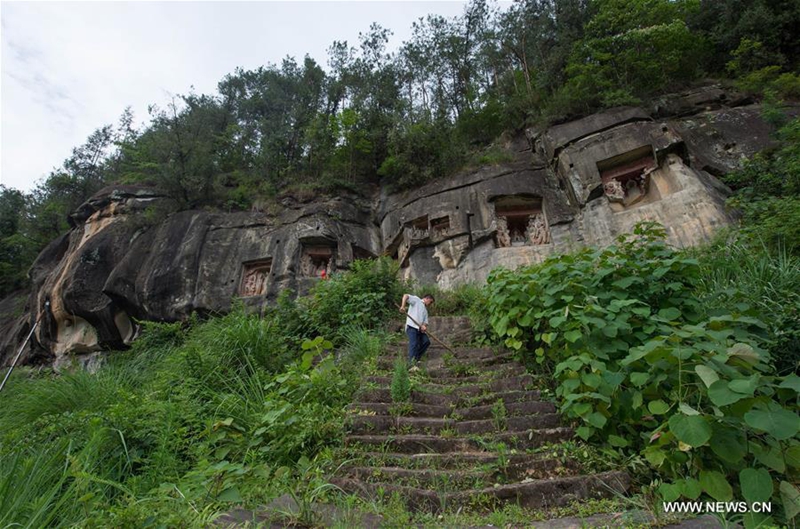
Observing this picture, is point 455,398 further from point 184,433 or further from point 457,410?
point 184,433

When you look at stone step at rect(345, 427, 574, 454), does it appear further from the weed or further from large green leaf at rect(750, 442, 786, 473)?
large green leaf at rect(750, 442, 786, 473)

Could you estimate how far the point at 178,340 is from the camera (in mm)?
10031

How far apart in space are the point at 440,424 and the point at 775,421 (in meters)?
2.61

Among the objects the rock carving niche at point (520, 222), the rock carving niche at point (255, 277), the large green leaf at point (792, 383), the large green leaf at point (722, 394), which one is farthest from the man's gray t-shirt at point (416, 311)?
the rock carving niche at point (255, 277)

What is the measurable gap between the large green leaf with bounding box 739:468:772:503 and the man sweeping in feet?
12.8

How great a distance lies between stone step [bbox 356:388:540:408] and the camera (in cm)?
448

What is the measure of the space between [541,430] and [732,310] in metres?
2.14

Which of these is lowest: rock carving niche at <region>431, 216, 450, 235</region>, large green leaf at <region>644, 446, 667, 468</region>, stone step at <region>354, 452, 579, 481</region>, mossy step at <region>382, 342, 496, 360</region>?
stone step at <region>354, 452, 579, 481</region>

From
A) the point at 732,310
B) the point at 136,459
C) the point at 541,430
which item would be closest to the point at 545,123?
the point at 732,310

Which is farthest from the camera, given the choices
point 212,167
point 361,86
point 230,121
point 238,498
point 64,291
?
point 230,121

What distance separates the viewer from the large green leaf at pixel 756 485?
2295mm

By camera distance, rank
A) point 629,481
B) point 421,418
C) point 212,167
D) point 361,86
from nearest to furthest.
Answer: point 629,481
point 421,418
point 212,167
point 361,86

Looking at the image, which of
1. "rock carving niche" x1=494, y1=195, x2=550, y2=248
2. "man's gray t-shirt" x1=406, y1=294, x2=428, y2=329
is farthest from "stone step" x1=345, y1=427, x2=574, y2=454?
"rock carving niche" x1=494, y1=195, x2=550, y2=248

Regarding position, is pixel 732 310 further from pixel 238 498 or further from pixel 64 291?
pixel 64 291
